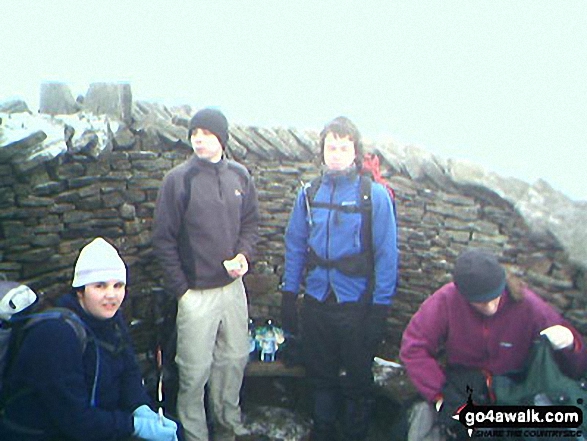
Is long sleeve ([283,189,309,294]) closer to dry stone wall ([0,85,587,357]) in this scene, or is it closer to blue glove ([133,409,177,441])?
dry stone wall ([0,85,587,357])

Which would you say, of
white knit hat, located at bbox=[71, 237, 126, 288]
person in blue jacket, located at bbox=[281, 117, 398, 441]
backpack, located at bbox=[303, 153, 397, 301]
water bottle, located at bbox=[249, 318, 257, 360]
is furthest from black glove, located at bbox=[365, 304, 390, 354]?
white knit hat, located at bbox=[71, 237, 126, 288]

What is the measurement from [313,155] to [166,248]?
73.6 inches

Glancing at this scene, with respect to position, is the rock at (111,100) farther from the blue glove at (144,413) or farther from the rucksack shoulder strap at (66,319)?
the blue glove at (144,413)

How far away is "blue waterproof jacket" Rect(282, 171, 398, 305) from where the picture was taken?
372cm

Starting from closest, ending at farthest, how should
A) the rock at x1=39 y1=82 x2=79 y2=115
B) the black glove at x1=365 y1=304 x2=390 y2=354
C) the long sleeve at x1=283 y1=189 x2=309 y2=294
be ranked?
the black glove at x1=365 y1=304 x2=390 y2=354 < the long sleeve at x1=283 y1=189 x2=309 y2=294 < the rock at x1=39 y1=82 x2=79 y2=115

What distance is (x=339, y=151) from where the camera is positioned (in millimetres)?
3732

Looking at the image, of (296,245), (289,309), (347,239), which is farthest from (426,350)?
(296,245)

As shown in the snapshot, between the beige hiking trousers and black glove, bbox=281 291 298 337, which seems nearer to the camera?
the beige hiking trousers

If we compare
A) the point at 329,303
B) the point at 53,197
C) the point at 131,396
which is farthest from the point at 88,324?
the point at 329,303

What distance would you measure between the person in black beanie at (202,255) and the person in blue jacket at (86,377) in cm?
75

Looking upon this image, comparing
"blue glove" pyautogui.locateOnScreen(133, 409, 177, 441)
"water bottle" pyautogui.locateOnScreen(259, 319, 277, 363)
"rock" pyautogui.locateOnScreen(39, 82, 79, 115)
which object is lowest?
"water bottle" pyautogui.locateOnScreen(259, 319, 277, 363)

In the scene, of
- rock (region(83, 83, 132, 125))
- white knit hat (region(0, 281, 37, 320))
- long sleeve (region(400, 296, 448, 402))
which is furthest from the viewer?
rock (region(83, 83, 132, 125))

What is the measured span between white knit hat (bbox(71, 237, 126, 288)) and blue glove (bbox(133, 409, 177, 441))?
73cm

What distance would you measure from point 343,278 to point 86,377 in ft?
5.67
